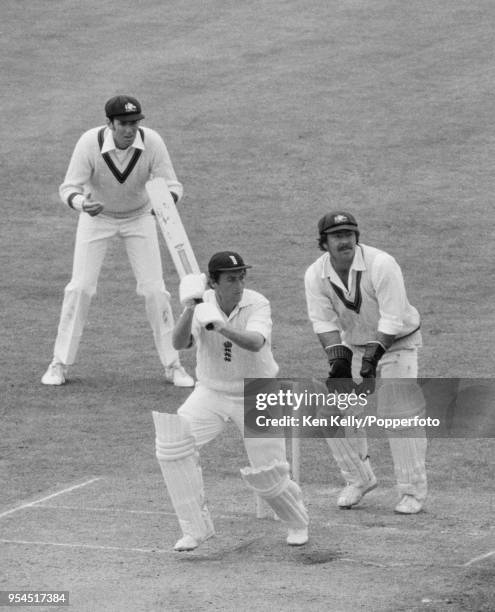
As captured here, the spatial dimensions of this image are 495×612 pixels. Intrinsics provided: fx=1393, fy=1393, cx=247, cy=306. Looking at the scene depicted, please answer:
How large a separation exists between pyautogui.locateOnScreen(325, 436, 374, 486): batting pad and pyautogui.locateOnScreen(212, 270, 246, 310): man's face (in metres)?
1.39

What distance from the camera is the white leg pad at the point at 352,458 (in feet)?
30.2

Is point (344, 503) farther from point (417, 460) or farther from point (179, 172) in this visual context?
point (179, 172)

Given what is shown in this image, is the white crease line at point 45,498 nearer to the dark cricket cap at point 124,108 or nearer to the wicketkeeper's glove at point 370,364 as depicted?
the wicketkeeper's glove at point 370,364

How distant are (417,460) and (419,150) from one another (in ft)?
35.1

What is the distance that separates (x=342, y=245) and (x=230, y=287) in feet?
3.10

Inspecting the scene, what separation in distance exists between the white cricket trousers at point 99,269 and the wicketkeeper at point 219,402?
367 cm

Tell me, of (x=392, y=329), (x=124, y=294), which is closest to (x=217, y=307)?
(x=392, y=329)

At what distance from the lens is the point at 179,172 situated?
18.8 metres

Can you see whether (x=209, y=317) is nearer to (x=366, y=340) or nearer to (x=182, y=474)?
(x=182, y=474)

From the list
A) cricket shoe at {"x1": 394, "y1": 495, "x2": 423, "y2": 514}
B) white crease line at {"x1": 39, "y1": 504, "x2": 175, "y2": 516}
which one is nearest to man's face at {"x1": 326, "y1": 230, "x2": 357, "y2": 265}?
cricket shoe at {"x1": 394, "y1": 495, "x2": 423, "y2": 514}

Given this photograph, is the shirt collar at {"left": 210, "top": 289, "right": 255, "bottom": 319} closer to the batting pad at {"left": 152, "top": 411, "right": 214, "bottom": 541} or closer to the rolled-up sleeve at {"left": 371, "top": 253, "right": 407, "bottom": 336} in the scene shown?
the batting pad at {"left": 152, "top": 411, "right": 214, "bottom": 541}

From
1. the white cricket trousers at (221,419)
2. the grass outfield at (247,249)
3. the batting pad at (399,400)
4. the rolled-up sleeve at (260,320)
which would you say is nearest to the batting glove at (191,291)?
the rolled-up sleeve at (260,320)

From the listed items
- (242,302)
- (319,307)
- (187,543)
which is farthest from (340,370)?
(187,543)

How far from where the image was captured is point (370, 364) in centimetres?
875
